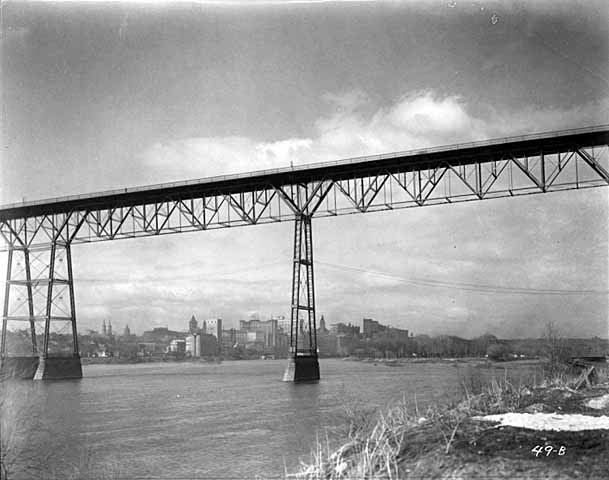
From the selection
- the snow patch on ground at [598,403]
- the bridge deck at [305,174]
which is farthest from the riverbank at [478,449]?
the bridge deck at [305,174]

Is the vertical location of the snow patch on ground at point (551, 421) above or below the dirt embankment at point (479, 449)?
above

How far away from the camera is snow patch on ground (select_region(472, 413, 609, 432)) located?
985 cm

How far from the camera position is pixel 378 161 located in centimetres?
3195

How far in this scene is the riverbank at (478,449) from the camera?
798 centimetres

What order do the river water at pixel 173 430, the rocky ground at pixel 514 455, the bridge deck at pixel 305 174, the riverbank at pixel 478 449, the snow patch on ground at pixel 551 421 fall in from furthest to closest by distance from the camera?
the bridge deck at pixel 305 174 → the river water at pixel 173 430 → the snow patch on ground at pixel 551 421 → the riverbank at pixel 478 449 → the rocky ground at pixel 514 455

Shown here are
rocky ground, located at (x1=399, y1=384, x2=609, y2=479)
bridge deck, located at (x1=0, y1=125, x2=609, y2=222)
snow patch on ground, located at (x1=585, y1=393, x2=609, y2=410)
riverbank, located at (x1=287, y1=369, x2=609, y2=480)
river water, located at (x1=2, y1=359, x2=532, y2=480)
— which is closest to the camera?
rocky ground, located at (x1=399, y1=384, x2=609, y2=479)

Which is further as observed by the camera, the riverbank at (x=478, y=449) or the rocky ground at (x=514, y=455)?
the riverbank at (x=478, y=449)

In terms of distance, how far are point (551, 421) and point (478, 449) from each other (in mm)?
2342

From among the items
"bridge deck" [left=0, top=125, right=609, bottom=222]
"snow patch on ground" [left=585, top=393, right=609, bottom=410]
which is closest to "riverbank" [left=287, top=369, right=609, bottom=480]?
"snow patch on ground" [left=585, top=393, right=609, bottom=410]

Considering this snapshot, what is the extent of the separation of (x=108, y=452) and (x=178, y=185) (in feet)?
70.7

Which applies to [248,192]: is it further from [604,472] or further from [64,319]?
[604,472]

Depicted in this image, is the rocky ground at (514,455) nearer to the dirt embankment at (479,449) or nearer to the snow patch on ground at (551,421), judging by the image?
the dirt embankment at (479,449)

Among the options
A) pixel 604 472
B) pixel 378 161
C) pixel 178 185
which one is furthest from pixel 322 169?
pixel 604 472

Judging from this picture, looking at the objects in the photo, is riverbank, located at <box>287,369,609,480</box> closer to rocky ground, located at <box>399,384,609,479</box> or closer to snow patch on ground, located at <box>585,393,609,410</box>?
rocky ground, located at <box>399,384,609,479</box>
